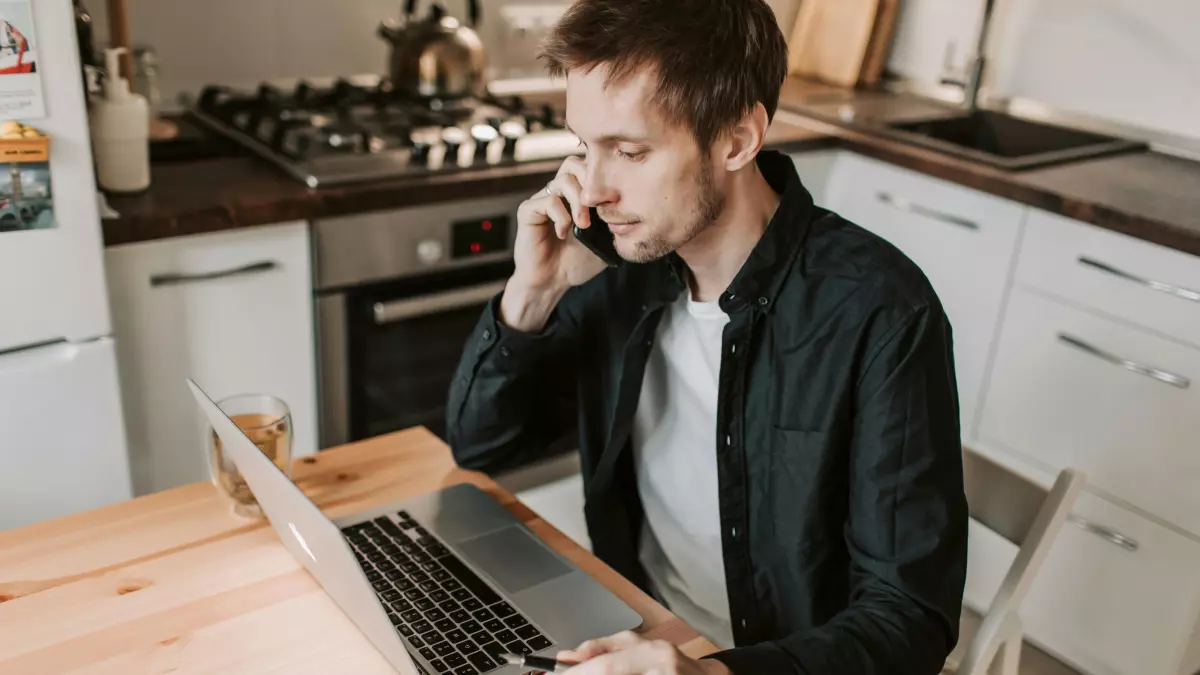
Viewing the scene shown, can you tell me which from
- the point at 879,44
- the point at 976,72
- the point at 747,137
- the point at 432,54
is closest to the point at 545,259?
the point at 747,137

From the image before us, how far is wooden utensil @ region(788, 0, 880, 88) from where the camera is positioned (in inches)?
119

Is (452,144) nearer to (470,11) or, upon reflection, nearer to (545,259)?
(470,11)

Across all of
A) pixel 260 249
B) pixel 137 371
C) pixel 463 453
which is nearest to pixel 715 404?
pixel 463 453

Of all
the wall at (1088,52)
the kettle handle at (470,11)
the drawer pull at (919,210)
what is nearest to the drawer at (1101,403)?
the drawer pull at (919,210)

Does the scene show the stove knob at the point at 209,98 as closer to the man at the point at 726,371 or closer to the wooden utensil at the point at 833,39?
the man at the point at 726,371

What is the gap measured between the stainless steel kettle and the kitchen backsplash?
202 mm

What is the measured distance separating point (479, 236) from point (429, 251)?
11 cm

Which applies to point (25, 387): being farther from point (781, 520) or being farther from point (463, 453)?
point (781, 520)

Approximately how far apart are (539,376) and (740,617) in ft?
1.31

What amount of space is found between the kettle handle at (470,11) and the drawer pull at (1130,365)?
1.47m

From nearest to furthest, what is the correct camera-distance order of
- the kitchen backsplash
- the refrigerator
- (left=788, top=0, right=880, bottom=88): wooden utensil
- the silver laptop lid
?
the silver laptop lid < the refrigerator < the kitchen backsplash < (left=788, top=0, right=880, bottom=88): wooden utensil

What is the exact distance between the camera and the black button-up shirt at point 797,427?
3.61ft

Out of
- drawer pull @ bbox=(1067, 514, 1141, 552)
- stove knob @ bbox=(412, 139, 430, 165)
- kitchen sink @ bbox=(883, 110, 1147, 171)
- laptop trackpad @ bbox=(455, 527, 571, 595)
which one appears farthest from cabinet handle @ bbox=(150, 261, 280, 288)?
drawer pull @ bbox=(1067, 514, 1141, 552)

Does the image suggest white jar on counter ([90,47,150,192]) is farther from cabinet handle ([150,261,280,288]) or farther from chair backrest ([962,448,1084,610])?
chair backrest ([962,448,1084,610])
